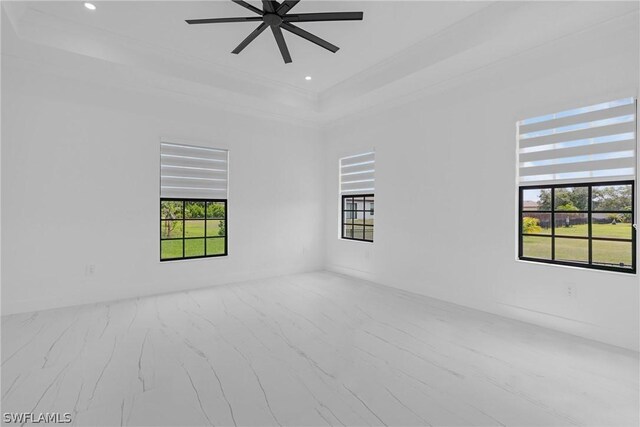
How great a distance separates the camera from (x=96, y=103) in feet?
13.3

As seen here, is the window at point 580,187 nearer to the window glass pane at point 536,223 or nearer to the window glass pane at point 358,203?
the window glass pane at point 536,223

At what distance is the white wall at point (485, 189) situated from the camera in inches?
116

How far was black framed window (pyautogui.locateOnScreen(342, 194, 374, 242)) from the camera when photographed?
5.55m

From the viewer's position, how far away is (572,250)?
10.5 feet

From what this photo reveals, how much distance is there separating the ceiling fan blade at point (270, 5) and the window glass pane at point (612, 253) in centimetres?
371

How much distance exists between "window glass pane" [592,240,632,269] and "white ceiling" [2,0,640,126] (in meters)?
1.95

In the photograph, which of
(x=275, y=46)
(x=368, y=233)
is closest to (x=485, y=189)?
(x=368, y=233)

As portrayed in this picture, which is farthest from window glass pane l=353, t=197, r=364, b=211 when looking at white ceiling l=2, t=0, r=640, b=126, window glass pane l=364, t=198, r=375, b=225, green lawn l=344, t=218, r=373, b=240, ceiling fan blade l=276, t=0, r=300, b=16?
ceiling fan blade l=276, t=0, r=300, b=16

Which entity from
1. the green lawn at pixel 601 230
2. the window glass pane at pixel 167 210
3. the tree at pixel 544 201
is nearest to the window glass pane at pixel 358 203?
the tree at pixel 544 201

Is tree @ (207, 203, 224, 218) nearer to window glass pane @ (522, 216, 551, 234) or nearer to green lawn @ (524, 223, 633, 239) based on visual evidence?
window glass pane @ (522, 216, 551, 234)

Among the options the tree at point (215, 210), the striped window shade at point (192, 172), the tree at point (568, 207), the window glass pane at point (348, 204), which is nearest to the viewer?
the tree at point (568, 207)

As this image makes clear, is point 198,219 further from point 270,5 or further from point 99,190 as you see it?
point 270,5

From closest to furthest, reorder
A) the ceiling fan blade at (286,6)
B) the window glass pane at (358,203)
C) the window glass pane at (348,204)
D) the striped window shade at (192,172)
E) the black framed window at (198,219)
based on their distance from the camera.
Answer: the ceiling fan blade at (286,6)
the striped window shade at (192,172)
the black framed window at (198,219)
the window glass pane at (358,203)
the window glass pane at (348,204)

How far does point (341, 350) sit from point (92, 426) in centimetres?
178
